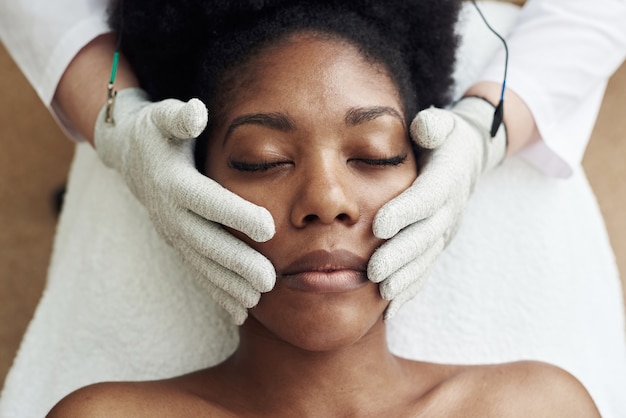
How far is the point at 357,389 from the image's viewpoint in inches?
44.5

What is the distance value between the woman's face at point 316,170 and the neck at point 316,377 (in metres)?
0.07

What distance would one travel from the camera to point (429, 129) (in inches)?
42.9

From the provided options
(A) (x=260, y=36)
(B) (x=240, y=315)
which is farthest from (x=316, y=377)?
(A) (x=260, y=36)

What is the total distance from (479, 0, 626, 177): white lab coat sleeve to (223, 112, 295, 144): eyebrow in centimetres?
55

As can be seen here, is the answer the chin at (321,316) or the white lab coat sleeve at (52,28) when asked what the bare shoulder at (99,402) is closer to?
the chin at (321,316)

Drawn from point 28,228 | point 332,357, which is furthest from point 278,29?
point 28,228

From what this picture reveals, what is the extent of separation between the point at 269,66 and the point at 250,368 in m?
0.48

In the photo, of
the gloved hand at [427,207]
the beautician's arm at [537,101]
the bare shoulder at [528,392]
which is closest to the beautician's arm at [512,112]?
the beautician's arm at [537,101]

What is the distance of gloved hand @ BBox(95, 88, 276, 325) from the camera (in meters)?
1.01

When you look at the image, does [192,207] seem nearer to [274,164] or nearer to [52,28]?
[274,164]

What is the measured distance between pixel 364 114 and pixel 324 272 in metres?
0.24

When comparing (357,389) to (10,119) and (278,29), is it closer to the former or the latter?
(278,29)

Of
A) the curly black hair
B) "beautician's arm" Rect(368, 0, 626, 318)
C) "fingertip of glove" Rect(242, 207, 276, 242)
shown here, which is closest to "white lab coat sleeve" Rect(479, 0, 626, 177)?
"beautician's arm" Rect(368, 0, 626, 318)

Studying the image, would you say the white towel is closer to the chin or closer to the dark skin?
the dark skin
